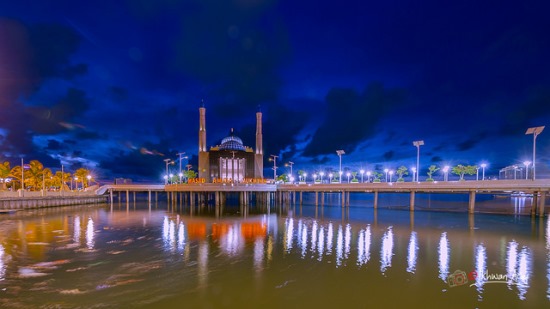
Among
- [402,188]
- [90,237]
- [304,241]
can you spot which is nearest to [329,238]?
[304,241]

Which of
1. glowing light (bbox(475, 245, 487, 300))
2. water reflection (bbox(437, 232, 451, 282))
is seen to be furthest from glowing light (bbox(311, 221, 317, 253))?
glowing light (bbox(475, 245, 487, 300))

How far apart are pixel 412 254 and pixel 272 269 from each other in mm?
12035

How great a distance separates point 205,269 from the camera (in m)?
19.2

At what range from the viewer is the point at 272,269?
19.3 m

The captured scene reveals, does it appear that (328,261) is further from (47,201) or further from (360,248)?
(47,201)

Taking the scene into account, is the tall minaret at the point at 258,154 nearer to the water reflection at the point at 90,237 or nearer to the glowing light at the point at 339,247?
the water reflection at the point at 90,237

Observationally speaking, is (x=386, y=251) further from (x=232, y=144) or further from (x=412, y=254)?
(x=232, y=144)

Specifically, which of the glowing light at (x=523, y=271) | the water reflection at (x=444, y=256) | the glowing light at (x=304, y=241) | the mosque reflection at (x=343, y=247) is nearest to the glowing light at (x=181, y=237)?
the mosque reflection at (x=343, y=247)

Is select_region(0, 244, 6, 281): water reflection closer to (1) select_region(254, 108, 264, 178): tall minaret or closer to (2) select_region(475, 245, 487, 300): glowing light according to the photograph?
(2) select_region(475, 245, 487, 300): glowing light

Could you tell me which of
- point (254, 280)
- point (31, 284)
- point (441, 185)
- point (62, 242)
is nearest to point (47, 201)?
point (62, 242)

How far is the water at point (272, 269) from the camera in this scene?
47.1 ft

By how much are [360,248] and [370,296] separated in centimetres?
1095

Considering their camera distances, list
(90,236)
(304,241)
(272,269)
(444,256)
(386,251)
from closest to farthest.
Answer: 1. (272,269)
2. (444,256)
3. (386,251)
4. (304,241)
5. (90,236)

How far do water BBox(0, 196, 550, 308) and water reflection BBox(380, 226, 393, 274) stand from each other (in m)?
0.08
